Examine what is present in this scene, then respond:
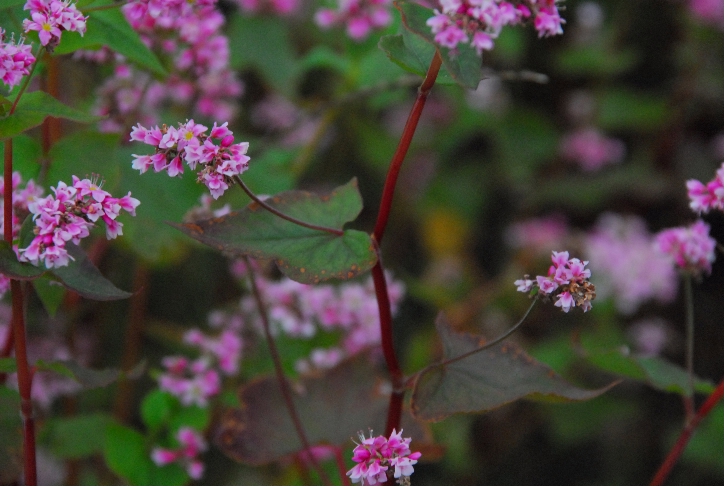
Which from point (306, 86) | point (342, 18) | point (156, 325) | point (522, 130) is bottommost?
point (156, 325)

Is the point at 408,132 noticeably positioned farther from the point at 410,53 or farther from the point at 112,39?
the point at 112,39

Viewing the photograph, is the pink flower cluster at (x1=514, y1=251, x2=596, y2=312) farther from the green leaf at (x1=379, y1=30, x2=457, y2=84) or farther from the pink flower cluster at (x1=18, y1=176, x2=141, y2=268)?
the pink flower cluster at (x1=18, y1=176, x2=141, y2=268)

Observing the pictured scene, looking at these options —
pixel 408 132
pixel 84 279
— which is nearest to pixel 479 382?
pixel 408 132

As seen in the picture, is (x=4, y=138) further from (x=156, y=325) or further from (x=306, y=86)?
(x=306, y=86)

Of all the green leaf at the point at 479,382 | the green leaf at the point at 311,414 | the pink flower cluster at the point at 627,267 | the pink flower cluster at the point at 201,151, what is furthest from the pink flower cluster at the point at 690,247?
the pink flower cluster at the point at 627,267

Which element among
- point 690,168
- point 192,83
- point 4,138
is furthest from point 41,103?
point 690,168

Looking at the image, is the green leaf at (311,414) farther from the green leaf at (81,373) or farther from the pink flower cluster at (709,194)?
the pink flower cluster at (709,194)

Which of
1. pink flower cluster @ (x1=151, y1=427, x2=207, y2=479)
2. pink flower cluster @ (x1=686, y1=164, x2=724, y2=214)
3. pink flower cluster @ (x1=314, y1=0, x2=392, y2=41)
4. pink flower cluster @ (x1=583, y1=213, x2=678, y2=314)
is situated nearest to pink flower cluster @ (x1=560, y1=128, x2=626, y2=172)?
pink flower cluster @ (x1=583, y1=213, x2=678, y2=314)
